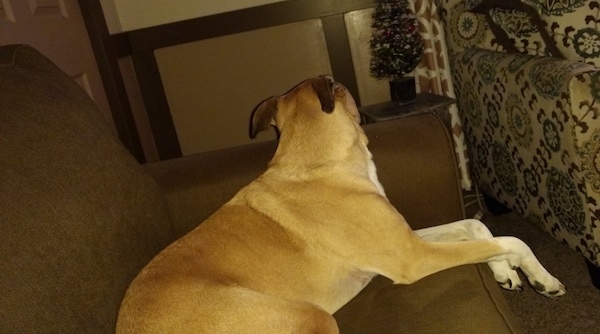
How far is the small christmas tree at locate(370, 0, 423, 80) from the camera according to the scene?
2.84 metres

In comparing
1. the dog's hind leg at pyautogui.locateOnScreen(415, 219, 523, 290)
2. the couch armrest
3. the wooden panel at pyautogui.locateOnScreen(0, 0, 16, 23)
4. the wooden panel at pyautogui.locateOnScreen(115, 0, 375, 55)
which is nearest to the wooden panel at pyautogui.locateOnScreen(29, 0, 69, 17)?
the wooden panel at pyautogui.locateOnScreen(0, 0, 16, 23)

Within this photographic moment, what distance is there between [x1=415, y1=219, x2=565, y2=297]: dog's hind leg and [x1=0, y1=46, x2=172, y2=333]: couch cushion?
2.93 feet

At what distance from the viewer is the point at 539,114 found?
6.84 ft

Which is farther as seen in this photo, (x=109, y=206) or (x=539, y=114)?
(x=539, y=114)

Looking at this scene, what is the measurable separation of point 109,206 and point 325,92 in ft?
2.32

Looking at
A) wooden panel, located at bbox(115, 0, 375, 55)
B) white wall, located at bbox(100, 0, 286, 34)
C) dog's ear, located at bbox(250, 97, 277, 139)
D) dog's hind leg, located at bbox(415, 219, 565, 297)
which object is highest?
white wall, located at bbox(100, 0, 286, 34)

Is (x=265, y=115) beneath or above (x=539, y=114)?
above

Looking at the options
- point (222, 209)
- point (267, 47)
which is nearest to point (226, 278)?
point (222, 209)

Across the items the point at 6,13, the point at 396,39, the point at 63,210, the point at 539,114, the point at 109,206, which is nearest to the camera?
the point at 63,210

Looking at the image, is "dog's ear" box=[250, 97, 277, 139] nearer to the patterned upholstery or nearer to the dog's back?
the dog's back

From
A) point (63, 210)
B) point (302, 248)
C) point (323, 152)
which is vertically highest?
point (63, 210)

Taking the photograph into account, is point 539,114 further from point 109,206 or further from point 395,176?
point 109,206

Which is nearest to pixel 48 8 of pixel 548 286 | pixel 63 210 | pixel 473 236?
pixel 63 210

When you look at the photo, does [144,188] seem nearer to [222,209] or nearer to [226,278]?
[222,209]
